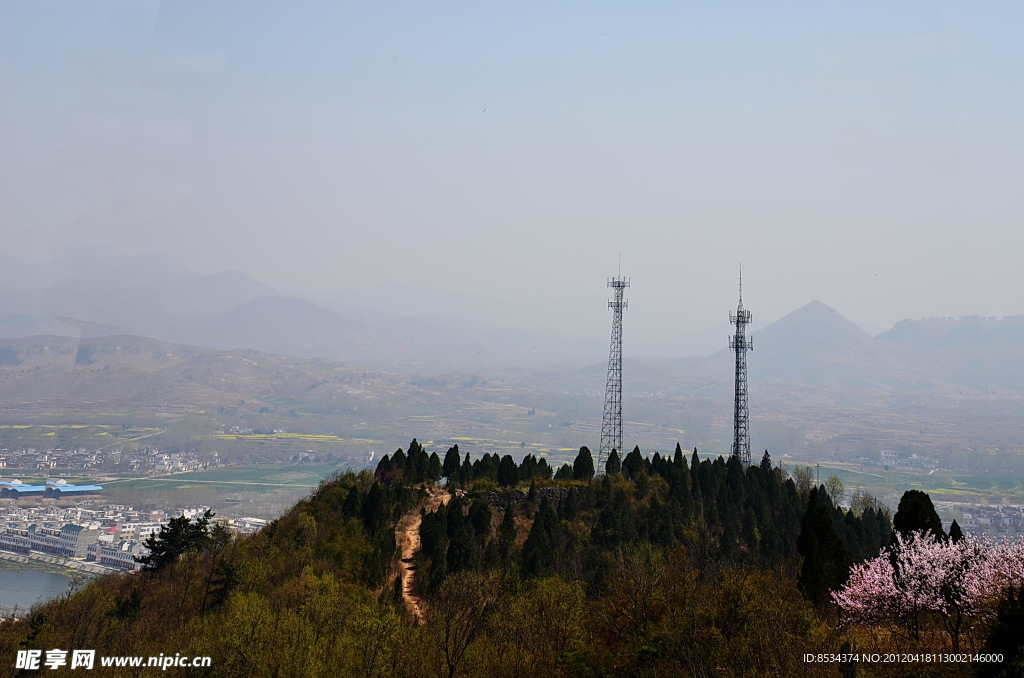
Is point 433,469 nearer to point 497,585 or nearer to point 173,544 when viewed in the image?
point 173,544

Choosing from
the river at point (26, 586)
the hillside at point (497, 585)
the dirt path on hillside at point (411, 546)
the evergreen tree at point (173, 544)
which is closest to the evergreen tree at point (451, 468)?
the hillside at point (497, 585)

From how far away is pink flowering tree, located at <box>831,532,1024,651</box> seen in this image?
2147 centimetres

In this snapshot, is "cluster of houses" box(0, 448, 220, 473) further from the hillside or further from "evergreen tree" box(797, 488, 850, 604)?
"evergreen tree" box(797, 488, 850, 604)

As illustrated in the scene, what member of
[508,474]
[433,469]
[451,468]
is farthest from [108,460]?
Answer: [508,474]

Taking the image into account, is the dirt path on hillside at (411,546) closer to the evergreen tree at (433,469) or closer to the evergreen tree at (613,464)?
the evergreen tree at (433,469)

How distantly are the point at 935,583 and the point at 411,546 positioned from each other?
26.0 m

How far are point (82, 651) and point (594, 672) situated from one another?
21.6m

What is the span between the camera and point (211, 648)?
29.2m

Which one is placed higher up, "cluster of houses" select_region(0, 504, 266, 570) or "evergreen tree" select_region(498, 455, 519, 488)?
"evergreen tree" select_region(498, 455, 519, 488)

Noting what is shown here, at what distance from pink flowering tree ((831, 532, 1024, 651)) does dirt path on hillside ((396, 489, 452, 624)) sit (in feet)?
57.8

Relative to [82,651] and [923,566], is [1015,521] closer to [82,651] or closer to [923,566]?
[923,566]

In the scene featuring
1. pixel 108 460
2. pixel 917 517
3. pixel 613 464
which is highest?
pixel 917 517

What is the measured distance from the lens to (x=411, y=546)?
137ft

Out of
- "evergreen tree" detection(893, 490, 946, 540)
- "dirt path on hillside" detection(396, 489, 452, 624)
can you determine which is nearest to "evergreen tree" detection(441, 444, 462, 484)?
"dirt path on hillside" detection(396, 489, 452, 624)
